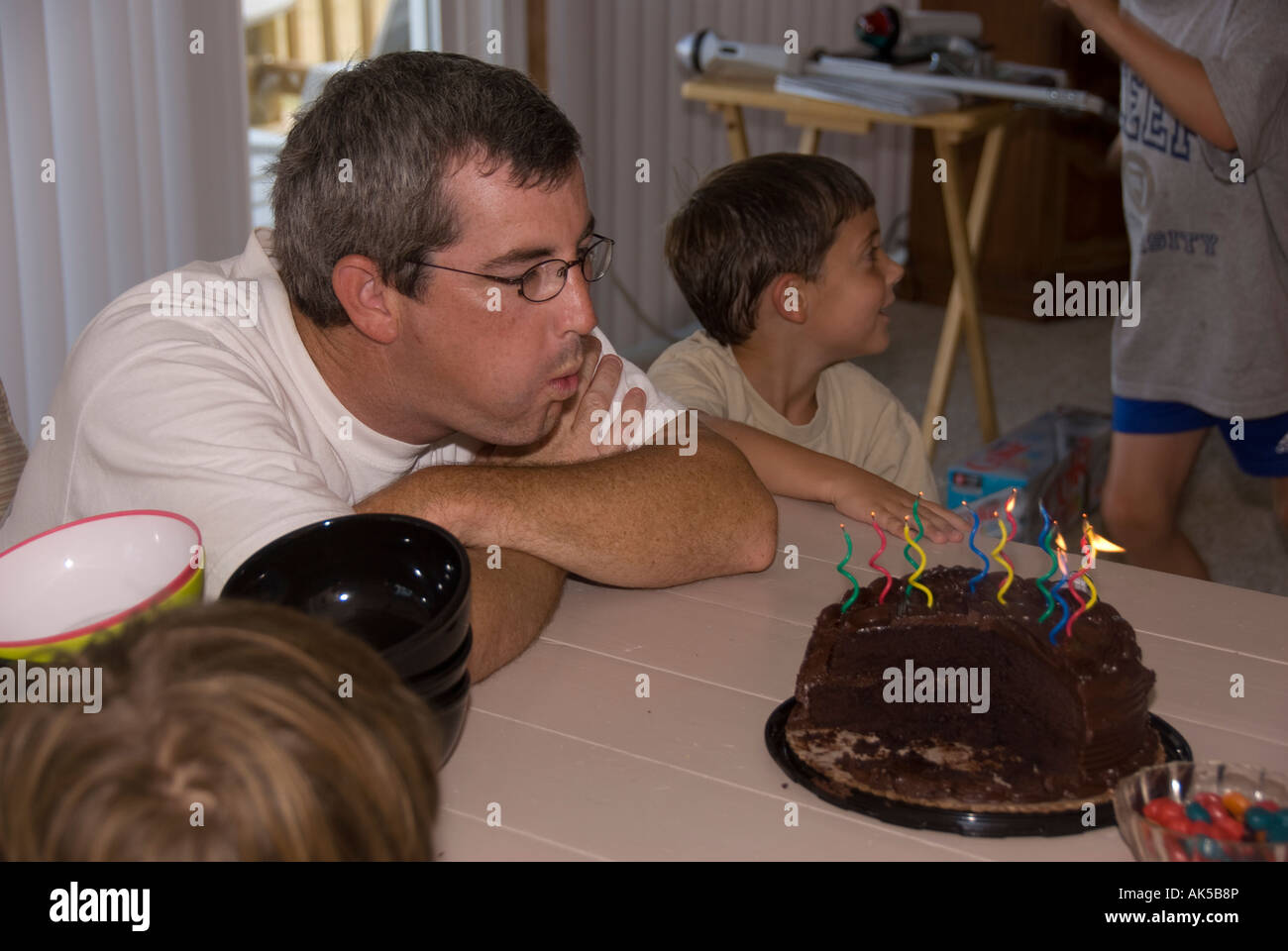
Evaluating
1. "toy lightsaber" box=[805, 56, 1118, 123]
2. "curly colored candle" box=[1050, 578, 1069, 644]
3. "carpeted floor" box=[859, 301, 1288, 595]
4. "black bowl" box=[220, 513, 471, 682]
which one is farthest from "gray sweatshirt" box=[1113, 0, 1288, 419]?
"black bowl" box=[220, 513, 471, 682]

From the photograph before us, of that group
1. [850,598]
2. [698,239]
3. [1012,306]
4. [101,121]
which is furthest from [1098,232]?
[850,598]

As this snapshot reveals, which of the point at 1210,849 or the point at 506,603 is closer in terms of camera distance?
the point at 1210,849

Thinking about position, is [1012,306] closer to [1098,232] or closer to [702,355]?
[1098,232]

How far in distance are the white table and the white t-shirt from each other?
25 centimetres

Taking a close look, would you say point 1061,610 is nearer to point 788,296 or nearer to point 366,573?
point 366,573

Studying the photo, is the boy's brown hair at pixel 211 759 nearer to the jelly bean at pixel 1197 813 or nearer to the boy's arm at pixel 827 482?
the jelly bean at pixel 1197 813

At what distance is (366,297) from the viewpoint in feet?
4.57

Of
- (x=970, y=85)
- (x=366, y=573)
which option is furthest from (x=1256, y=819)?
(x=970, y=85)

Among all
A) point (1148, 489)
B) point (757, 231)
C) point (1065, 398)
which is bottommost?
point (1065, 398)

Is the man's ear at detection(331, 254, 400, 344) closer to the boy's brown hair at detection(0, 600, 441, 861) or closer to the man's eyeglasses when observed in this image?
the man's eyeglasses

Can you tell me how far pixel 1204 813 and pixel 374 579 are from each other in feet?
2.15

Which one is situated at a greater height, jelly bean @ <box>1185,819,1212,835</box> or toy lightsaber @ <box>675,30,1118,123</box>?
toy lightsaber @ <box>675,30,1118,123</box>

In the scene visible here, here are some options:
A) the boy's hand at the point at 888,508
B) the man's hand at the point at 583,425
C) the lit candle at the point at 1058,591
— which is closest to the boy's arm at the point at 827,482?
the boy's hand at the point at 888,508

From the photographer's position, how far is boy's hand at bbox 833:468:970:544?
1.61m
